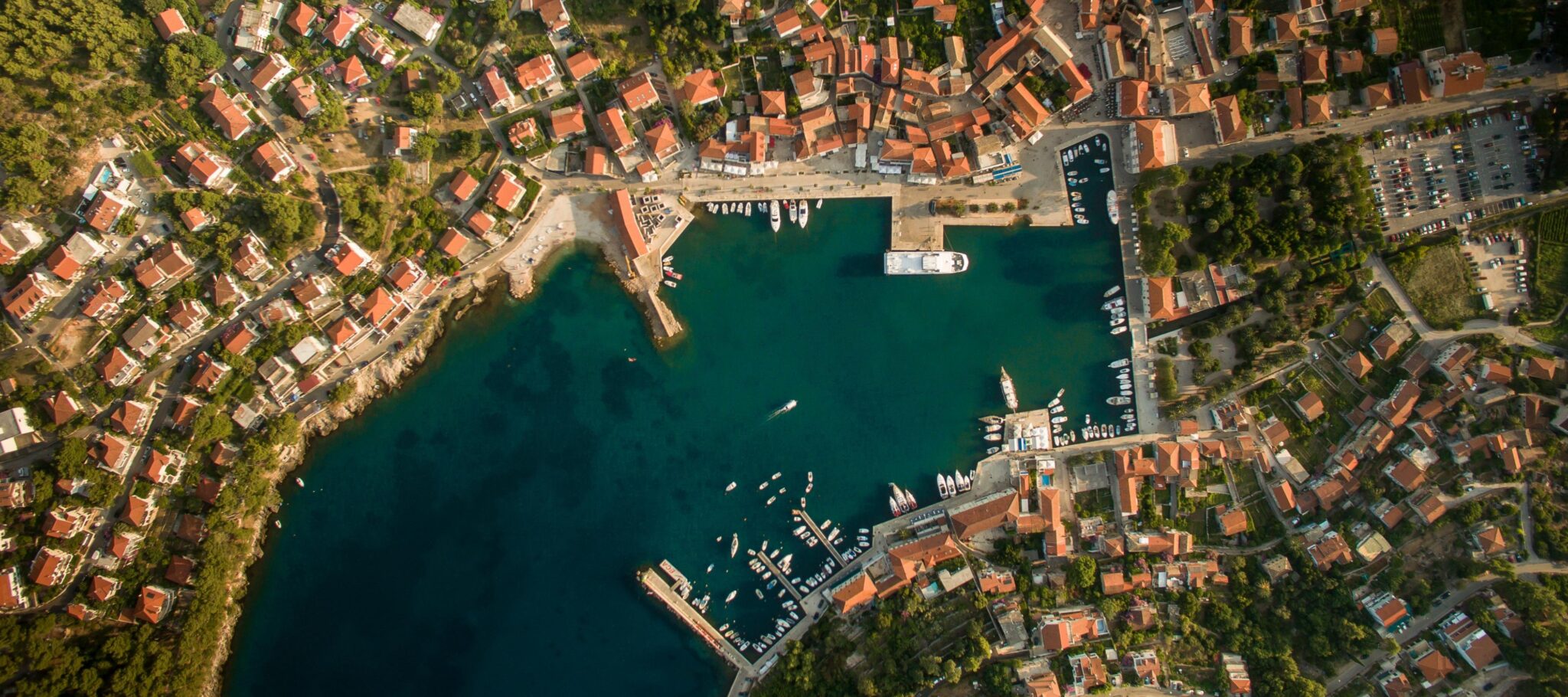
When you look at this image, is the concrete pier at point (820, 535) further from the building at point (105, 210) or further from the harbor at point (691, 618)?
the building at point (105, 210)

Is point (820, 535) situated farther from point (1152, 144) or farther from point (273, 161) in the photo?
point (273, 161)

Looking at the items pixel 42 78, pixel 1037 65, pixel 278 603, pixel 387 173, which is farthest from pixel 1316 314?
pixel 42 78

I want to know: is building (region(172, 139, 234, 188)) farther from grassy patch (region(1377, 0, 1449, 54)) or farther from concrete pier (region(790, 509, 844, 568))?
grassy patch (region(1377, 0, 1449, 54))

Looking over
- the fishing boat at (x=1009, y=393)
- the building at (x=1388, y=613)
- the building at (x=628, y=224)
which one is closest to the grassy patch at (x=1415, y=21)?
the fishing boat at (x=1009, y=393)

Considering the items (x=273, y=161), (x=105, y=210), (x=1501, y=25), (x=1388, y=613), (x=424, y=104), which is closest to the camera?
(x=1388, y=613)

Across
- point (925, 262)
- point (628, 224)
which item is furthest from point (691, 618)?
point (925, 262)

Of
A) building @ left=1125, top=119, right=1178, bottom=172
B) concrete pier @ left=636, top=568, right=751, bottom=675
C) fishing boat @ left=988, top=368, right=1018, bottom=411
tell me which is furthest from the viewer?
concrete pier @ left=636, top=568, right=751, bottom=675

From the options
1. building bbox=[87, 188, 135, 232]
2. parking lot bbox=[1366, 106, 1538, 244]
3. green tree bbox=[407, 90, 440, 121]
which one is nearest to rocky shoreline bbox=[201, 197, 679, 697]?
green tree bbox=[407, 90, 440, 121]
